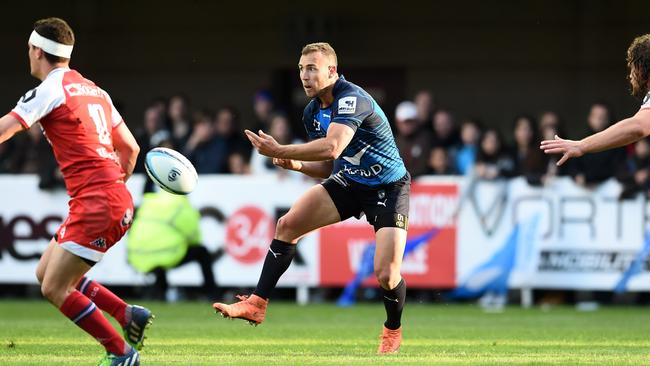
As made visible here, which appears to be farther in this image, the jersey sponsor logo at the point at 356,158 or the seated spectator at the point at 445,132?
the seated spectator at the point at 445,132

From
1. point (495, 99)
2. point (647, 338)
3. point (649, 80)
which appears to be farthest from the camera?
point (495, 99)

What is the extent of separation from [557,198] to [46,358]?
25.9ft

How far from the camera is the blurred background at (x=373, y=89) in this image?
1542cm

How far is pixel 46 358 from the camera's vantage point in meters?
8.93

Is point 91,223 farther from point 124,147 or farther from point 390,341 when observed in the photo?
point 390,341

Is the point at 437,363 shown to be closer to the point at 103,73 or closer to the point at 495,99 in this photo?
the point at 495,99

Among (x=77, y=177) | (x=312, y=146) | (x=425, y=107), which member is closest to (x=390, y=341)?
(x=312, y=146)

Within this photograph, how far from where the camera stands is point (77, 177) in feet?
26.2

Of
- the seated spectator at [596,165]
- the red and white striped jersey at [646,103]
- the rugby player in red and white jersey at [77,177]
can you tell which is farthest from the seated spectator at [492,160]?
the rugby player in red and white jersey at [77,177]

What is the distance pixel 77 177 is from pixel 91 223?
0.30 m

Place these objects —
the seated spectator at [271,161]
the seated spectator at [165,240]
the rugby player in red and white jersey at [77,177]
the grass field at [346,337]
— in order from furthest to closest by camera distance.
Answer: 1. the seated spectator at [271,161]
2. the seated spectator at [165,240]
3. the grass field at [346,337]
4. the rugby player in red and white jersey at [77,177]

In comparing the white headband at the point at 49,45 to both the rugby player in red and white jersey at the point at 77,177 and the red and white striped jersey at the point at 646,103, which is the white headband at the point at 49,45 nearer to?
the rugby player in red and white jersey at the point at 77,177

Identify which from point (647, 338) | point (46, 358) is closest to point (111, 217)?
point (46, 358)

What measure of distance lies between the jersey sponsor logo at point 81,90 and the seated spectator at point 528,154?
8.10m
